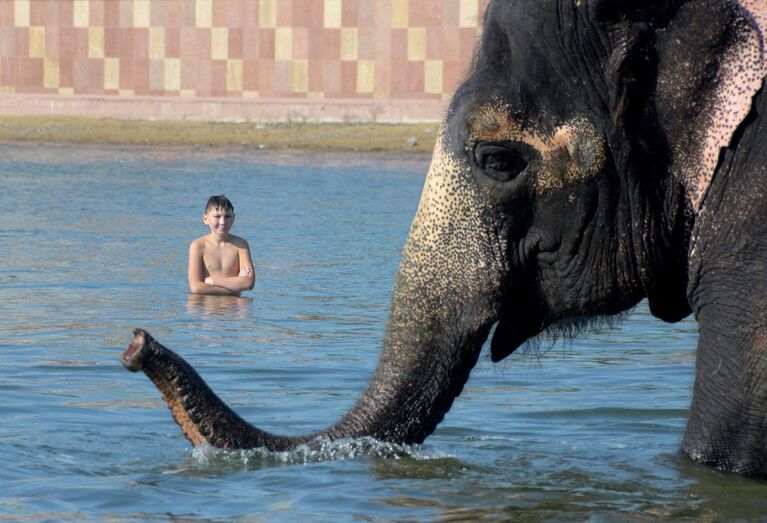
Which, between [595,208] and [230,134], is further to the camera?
[230,134]

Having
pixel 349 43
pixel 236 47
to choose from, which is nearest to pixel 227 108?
pixel 236 47

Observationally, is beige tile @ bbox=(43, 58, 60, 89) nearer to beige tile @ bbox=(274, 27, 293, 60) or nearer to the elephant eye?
beige tile @ bbox=(274, 27, 293, 60)

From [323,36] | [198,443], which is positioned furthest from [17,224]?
[323,36]

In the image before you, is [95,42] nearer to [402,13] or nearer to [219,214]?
[402,13]

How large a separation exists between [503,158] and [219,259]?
269 inches

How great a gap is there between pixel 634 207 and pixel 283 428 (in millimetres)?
2633

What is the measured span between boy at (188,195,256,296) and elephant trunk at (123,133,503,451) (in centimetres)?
620

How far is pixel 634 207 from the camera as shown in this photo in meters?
4.50

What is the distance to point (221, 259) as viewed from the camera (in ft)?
36.9

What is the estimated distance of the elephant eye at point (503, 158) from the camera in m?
4.55

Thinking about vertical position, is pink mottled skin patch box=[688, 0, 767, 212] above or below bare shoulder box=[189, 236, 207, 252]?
above

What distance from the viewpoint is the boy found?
36.2ft

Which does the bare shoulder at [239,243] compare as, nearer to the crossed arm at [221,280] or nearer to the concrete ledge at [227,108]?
the crossed arm at [221,280]

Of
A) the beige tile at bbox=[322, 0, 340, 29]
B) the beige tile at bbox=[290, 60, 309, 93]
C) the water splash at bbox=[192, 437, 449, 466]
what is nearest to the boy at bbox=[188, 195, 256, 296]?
the water splash at bbox=[192, 437, 449, 466]
